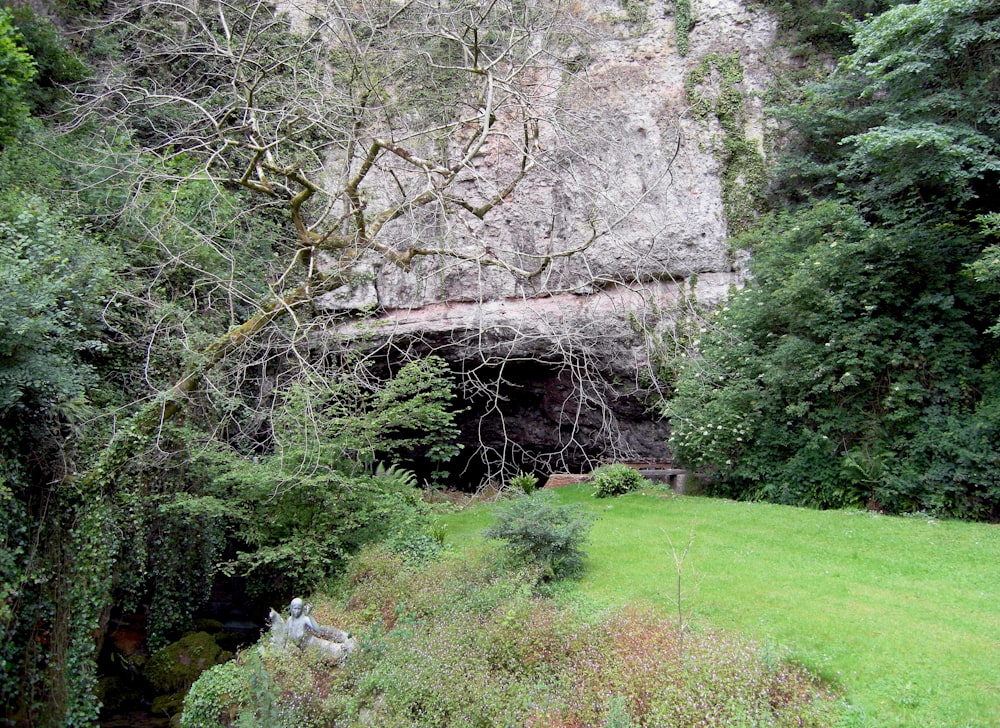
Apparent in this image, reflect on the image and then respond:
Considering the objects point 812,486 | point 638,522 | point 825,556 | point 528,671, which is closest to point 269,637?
point 528,671

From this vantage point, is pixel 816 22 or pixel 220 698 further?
pixel 816 22

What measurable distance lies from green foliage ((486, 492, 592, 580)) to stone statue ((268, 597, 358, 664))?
1.86 meters

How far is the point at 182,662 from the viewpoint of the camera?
305 inches

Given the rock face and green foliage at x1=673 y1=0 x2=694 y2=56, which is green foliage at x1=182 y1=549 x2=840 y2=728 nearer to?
the rock face

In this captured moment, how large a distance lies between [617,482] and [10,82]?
1076 cm

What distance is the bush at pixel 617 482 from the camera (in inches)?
446

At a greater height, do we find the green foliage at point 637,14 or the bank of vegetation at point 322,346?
the green foliage at point 637,14

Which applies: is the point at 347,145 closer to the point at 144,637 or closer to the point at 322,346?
the point at 322,346

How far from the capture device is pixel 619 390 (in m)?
14.4

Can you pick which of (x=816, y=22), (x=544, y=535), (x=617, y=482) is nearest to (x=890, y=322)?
(x=617, y=482)

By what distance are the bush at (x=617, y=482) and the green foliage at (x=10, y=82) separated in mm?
10177

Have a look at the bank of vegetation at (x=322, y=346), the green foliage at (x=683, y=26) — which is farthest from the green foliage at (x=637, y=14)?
the bank of vegetation at (x=322, y=346)

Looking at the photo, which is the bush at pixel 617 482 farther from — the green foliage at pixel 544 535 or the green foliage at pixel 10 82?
the green foliage at pixel 10 82

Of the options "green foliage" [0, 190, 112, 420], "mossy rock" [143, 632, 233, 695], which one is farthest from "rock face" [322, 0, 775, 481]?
"mossy rock" [143, 632, 233, 695]
